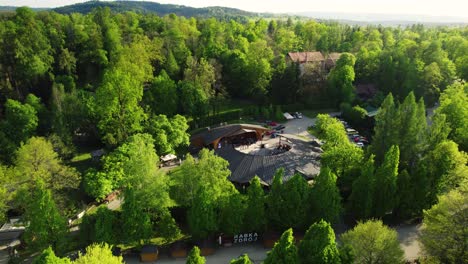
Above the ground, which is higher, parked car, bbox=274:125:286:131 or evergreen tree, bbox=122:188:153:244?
evergreen tree, bbox=122:188:153:244

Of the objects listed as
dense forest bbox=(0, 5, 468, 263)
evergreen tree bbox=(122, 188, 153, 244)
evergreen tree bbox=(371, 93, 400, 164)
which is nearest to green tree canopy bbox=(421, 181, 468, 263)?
dense forest bbox=(0, 5, 468, 263)

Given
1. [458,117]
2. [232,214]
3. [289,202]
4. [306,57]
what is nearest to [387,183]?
[289,202]

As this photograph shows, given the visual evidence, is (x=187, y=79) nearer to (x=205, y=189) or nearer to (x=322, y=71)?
(x=322, y=71)

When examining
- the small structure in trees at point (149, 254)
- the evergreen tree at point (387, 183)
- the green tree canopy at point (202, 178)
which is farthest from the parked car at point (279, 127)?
the small structure in trees at point (149, 254)

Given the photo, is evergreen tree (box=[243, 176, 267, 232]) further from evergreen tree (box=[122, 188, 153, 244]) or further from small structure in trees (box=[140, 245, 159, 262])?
evergreen tree (box=[122, 188, 153, 244])

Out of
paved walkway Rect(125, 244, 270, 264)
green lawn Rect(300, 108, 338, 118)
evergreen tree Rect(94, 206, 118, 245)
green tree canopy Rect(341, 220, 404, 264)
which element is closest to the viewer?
green tree canopy Rect(341, 220, 404, 264)

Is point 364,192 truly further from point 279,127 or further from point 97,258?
point 279,127

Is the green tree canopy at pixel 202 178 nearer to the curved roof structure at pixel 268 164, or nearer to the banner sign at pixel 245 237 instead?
the banner sign at pixel 245 237
